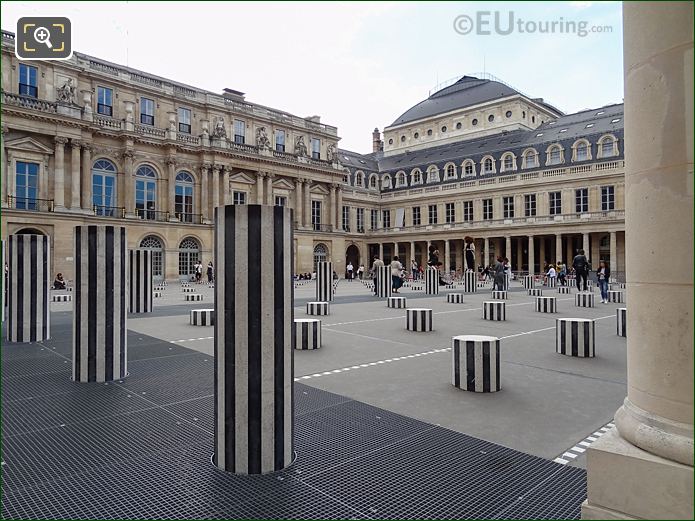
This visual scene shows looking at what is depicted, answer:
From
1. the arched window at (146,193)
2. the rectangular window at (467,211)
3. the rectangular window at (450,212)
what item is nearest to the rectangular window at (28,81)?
the arched window at (146,193)

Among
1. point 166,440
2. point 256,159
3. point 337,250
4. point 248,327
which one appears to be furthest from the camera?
point 337,250

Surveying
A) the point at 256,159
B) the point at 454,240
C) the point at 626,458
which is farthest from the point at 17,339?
the point at 454,240

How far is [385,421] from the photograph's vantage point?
4508mm

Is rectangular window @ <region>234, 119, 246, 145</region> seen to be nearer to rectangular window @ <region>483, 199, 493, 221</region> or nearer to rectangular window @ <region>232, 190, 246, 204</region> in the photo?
rectangular window @ <region>232, 190, 246, 204</region>

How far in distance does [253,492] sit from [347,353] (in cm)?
481

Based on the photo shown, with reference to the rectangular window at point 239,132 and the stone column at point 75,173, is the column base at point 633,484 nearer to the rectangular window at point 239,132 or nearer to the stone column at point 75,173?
the stone column at point 75,173

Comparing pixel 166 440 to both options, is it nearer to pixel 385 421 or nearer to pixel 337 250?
pixel 385 421

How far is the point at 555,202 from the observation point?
148ft

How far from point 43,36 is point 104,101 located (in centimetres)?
3845

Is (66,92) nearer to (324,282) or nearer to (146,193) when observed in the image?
(146,193)

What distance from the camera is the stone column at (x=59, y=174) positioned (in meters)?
32.0

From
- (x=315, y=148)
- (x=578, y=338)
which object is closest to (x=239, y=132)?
(x=315, y=148)

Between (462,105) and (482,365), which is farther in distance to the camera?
(462,105)

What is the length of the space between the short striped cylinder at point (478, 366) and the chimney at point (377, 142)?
74310 mm
